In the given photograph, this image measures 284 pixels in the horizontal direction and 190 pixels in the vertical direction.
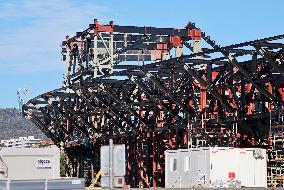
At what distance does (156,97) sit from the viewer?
55938mm

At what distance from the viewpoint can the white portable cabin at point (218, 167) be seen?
125 feet

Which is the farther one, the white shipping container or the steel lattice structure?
the steel lattice structure

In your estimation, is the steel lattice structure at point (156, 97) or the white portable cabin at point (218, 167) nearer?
the white portable cabin at point (218, 167)

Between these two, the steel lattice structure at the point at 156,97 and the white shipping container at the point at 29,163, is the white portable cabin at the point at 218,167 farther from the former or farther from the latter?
the white shipping container at the point at 29,163

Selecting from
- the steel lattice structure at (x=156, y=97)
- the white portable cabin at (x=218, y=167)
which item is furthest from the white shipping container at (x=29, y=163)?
the steel lattice structure at (x=156, y=97)

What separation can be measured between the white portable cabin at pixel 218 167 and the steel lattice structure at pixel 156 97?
392 centimetres

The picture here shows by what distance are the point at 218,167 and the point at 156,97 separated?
60.7 feet

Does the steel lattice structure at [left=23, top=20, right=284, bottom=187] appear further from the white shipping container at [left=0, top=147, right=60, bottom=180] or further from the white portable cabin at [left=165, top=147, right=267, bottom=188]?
the white shipping container at [left=0, top=147, right=60, bottom=180]

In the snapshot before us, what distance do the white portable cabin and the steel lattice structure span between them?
154 inches

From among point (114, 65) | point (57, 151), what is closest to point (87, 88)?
point (114, 65)

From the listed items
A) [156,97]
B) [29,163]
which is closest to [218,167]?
[29,163]

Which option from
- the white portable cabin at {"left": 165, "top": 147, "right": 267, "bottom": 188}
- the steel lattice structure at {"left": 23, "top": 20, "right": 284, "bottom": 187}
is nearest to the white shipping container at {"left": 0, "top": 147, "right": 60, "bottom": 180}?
the white portable cabin at {"left": 165, "top": 147, "right": 267, "bottom": 188}

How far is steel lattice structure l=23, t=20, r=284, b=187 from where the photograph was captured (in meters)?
45.6

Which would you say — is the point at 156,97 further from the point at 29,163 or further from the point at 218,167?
the point at 29,163
